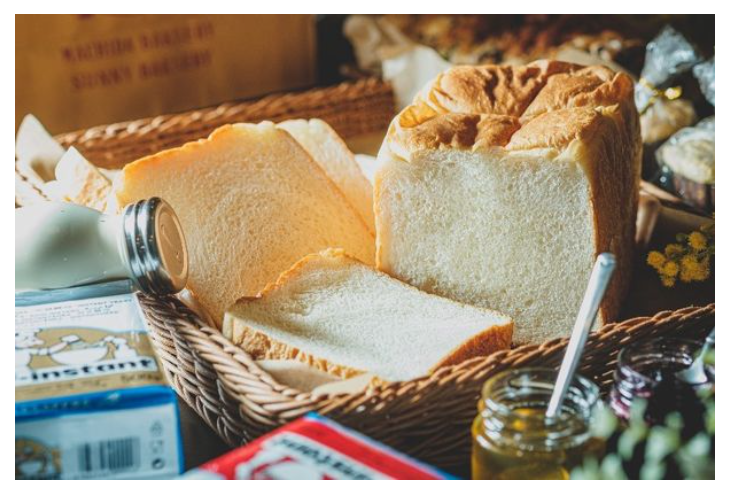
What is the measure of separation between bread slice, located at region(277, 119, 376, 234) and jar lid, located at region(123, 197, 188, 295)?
0.60 m

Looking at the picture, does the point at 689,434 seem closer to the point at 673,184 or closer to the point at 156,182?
the point at 156,182

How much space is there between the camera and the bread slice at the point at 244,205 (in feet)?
5.62

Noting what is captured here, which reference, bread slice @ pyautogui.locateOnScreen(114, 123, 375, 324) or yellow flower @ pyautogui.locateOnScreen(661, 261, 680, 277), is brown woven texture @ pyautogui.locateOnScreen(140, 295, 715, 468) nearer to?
bread slice @ pyautogui.locateOnScreen(114, 123, 375, 324)

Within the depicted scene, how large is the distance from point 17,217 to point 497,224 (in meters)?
0.82

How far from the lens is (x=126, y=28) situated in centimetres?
315

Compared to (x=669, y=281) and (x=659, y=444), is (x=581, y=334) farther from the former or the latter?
(x=669, y=281)

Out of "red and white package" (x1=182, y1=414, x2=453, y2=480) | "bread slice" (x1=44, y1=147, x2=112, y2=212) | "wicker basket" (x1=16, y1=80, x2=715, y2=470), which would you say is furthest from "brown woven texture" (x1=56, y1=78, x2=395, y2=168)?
"red and white package" (x1=182, y1=414, x2=453, y2=480)

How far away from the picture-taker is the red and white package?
0.98 m

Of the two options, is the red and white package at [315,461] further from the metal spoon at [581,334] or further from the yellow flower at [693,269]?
the yellow flower at [693,269]

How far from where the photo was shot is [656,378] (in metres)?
1.15

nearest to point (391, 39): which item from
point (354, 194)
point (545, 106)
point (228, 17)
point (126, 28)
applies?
point (228, 17)

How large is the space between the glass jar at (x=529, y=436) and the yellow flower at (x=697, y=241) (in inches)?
29.8

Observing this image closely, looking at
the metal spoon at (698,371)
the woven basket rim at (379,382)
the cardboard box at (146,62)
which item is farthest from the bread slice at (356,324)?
the cardboard box at (146,62)

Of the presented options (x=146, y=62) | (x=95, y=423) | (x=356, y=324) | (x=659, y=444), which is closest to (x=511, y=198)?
(x=356, y=324)
